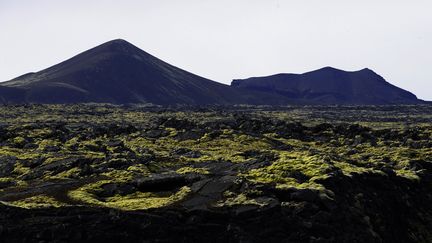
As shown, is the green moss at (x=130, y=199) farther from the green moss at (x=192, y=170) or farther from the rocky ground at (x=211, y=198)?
the green moss at (x=192, y=170)

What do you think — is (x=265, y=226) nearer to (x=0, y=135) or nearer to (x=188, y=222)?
(x=188, y=222)

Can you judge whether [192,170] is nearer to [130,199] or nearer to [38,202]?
[130,199]

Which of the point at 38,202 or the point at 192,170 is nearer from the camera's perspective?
the point at 38,202

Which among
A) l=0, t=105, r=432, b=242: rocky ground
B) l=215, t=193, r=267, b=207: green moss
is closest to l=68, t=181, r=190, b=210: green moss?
l=0, t=105, r=432, b=242: rocky ground

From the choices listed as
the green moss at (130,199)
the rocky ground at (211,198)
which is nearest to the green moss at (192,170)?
the rocky ground at (211,198)

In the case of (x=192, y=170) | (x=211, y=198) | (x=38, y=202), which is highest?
(x=192, y=170)

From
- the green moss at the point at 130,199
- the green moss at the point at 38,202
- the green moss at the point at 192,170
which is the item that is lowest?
the green moss at the point at 38,202

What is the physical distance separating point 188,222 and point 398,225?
14.3 m

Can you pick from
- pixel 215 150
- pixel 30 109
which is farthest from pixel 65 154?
pixel 30 109

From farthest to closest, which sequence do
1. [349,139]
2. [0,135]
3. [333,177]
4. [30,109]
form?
[30,109] < [349,139] < [0,135] < [333,177]

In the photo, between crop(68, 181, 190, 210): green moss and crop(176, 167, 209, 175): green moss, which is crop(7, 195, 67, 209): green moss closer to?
crop(68, 181, 190, 210): green moss

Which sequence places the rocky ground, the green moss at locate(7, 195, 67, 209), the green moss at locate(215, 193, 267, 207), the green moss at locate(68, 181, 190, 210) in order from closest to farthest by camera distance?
the rocky ground
the green moss at locate(7, 195, 67, 209)
the green moss at locate(215, 193, 267, 207)
the green moss at locate(68, 181, 190, 210)

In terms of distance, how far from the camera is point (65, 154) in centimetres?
4656

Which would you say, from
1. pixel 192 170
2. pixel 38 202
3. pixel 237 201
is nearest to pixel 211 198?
pixel 237 201
